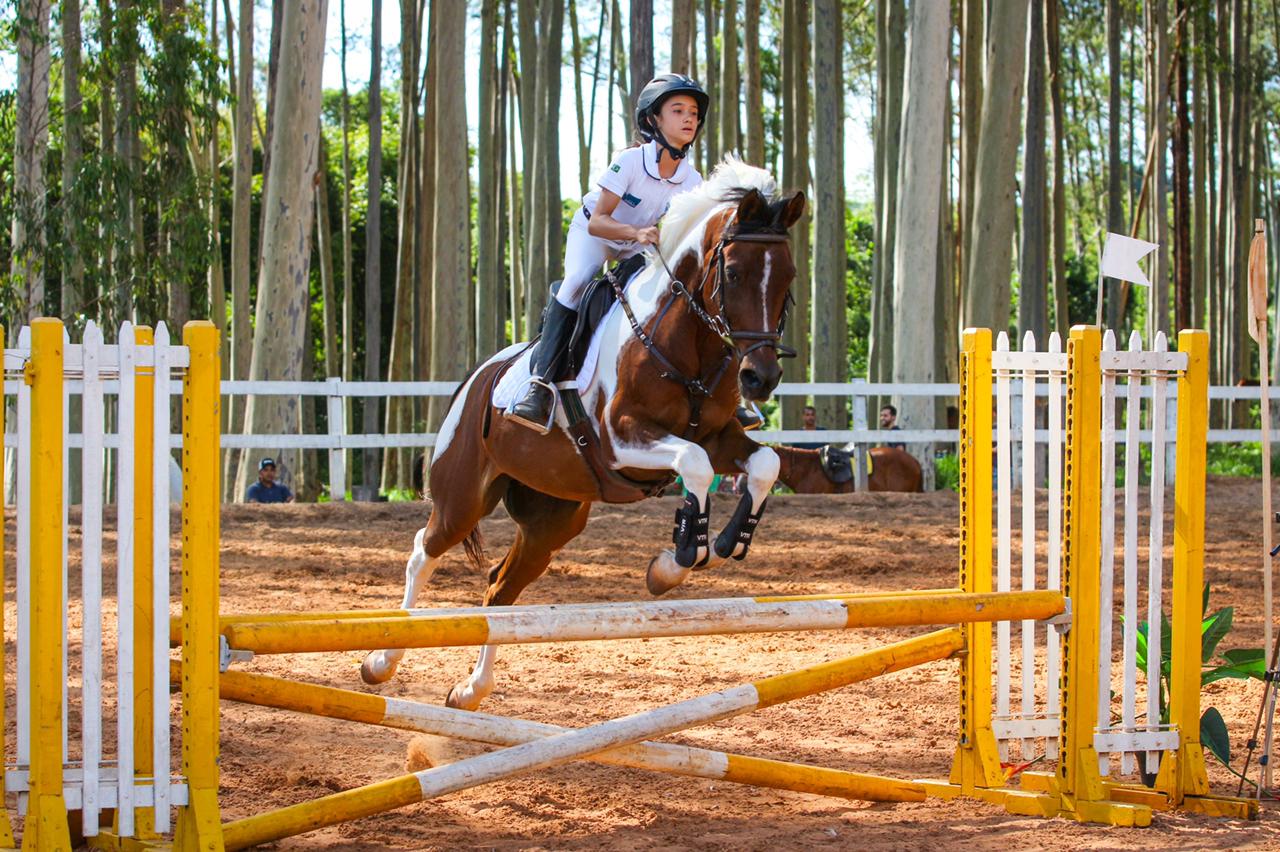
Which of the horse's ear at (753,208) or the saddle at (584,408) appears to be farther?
the saddle at (584,408)

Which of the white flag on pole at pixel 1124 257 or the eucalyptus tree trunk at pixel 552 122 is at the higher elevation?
the eucalyptus tree trunk at pixel 552 122

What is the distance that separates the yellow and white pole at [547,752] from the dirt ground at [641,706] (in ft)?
1.31

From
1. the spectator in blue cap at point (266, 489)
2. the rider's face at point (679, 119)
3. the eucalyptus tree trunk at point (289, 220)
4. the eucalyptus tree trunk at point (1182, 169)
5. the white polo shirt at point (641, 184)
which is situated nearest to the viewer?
the rider's face at point (679, 119)

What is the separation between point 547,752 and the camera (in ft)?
13.0

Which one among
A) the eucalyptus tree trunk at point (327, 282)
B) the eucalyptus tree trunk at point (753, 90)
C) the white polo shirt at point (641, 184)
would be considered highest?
the eucalyptus tree trunk at point (753, 90)

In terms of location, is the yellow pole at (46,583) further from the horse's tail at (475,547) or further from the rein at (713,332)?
the horse's tail at (475,547)

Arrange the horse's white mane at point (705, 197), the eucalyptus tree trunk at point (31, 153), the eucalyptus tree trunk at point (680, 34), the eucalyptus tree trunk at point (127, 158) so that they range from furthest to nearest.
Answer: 1. the eucalyptus tree trunk at point (127, 158)
2. the eucalyptus tree trunk at point (680, 34)
3. the eucalyptus tree trunk at point (31, 153)
4. the horse's white mane at point (705, 197)

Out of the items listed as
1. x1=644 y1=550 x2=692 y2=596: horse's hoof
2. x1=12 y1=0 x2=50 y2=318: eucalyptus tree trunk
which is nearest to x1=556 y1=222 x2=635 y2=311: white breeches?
x1=644 y1=550 x2=692 y2=596: horse's hoof

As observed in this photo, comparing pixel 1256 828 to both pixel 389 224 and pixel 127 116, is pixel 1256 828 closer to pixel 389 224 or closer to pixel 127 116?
pixel 127 116

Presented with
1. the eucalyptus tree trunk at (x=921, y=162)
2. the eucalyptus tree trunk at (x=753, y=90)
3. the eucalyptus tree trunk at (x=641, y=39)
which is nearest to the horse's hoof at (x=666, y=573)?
the eucalyptus tree trunk at (x=921, y=162)

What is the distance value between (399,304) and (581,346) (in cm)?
1899

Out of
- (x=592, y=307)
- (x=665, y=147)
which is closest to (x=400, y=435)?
(x=592, y=307)

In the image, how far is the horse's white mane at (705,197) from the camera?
5242 millimetres

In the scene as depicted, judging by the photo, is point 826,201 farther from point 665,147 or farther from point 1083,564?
point 1083,564
